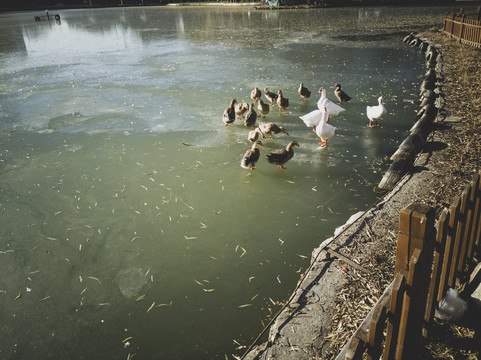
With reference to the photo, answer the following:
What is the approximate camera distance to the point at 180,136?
698 cm

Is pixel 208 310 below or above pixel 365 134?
below

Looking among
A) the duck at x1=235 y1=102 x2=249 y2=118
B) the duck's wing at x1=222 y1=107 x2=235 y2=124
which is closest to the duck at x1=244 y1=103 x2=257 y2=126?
the duck at x1=235 y1=102 x2=249 y2=118

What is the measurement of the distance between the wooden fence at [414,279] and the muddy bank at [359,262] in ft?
1.66

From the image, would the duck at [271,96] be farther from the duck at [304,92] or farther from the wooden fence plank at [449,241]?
the wooden fence plank at [449,241]

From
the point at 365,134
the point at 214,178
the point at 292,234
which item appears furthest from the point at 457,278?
the point at 365,134

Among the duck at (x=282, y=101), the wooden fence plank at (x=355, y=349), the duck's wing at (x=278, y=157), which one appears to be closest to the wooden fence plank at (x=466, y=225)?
the wooden fence plank at (x=355, y=349)

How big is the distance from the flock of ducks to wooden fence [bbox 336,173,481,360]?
3.27m

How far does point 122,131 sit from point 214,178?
3110 mm

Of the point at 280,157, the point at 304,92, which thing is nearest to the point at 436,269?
the point at 280,157

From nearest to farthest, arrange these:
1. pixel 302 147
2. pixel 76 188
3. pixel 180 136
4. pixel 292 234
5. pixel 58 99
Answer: pixel 292 234
pixel 76 188
pixel 302 147
pixel 180 136
pixel 58 99

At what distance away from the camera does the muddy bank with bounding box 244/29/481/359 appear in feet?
8.40

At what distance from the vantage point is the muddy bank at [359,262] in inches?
101

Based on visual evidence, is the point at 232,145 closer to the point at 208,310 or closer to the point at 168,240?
the point at 168,240

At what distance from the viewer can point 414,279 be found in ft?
5.99
